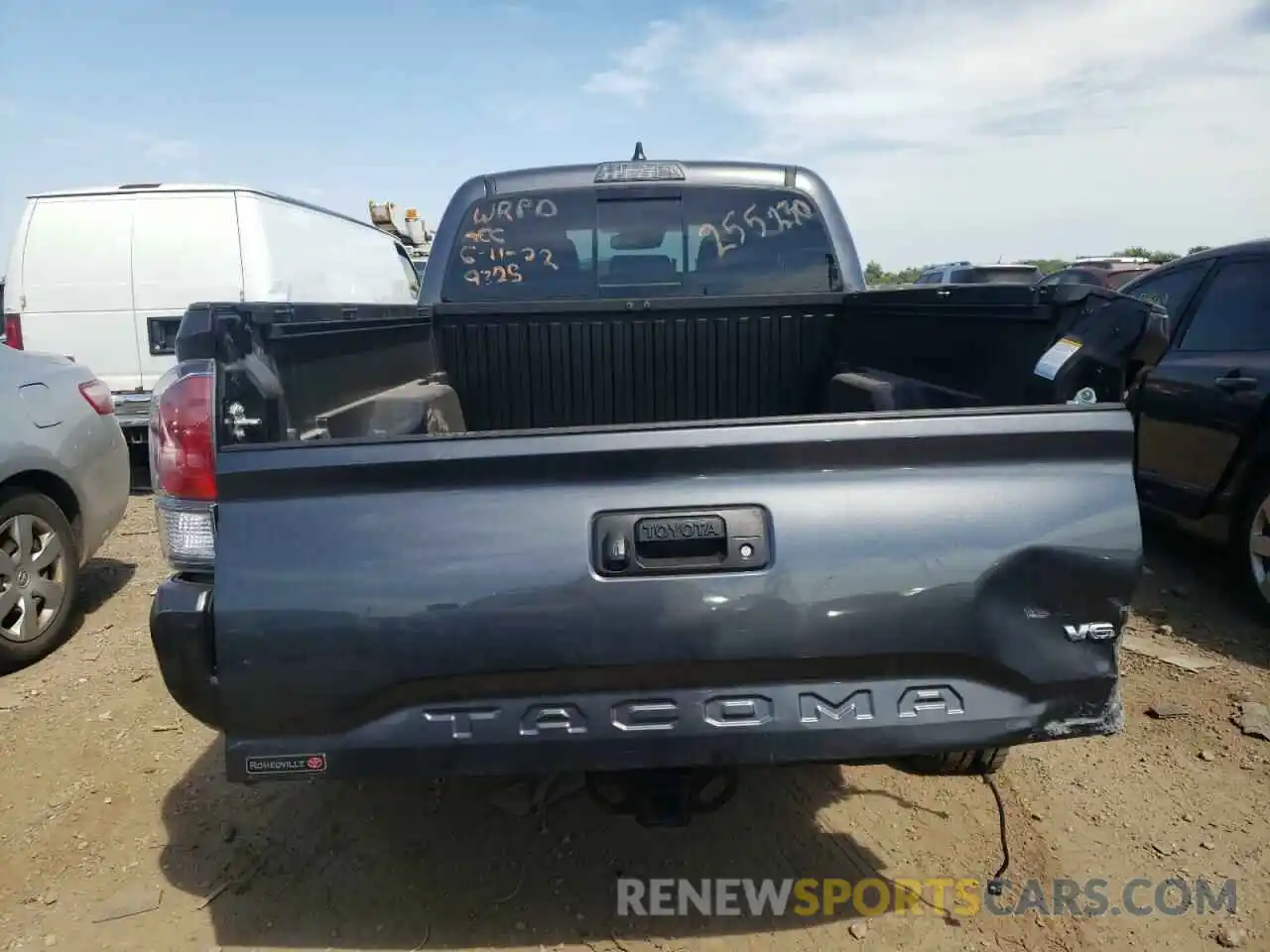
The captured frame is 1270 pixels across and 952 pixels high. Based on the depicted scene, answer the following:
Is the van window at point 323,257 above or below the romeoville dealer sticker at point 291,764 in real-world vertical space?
above

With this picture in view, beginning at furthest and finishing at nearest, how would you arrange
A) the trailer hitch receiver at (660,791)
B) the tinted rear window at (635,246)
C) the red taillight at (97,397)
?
the red taillight at (97,397) < the tinted rear window at (635,246) < the trailer hitch receiver at (660,791)

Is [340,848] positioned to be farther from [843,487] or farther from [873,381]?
[873,381]

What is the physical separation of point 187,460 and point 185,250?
631 cm

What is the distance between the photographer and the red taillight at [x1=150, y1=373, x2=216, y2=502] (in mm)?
1847

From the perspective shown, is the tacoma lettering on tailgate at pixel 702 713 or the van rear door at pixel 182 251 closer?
the tacoma lettering on tailgate at pixel 702 713

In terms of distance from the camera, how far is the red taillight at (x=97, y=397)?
15.4ft

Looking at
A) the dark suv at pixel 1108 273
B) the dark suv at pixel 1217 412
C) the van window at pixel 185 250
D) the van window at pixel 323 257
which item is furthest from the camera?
the dark suv at pixel 1108 273

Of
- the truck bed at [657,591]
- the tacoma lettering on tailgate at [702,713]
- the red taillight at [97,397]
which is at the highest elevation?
the red taillight at [97,397]

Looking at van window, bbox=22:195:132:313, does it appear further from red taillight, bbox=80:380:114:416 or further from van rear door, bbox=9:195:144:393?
red taillight, bbox=80:380:114:416

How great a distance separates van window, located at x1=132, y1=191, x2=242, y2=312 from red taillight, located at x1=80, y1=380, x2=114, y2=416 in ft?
8.58

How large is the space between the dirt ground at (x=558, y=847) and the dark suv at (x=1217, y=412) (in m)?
1.13

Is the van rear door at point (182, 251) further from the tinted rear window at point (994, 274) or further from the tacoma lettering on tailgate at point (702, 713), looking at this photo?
the tinted rear window at point (994, 274)

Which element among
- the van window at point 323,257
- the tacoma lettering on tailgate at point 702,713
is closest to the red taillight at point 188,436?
the tacoma lettering on tailgate at point 702,713

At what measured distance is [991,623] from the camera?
1833mm
